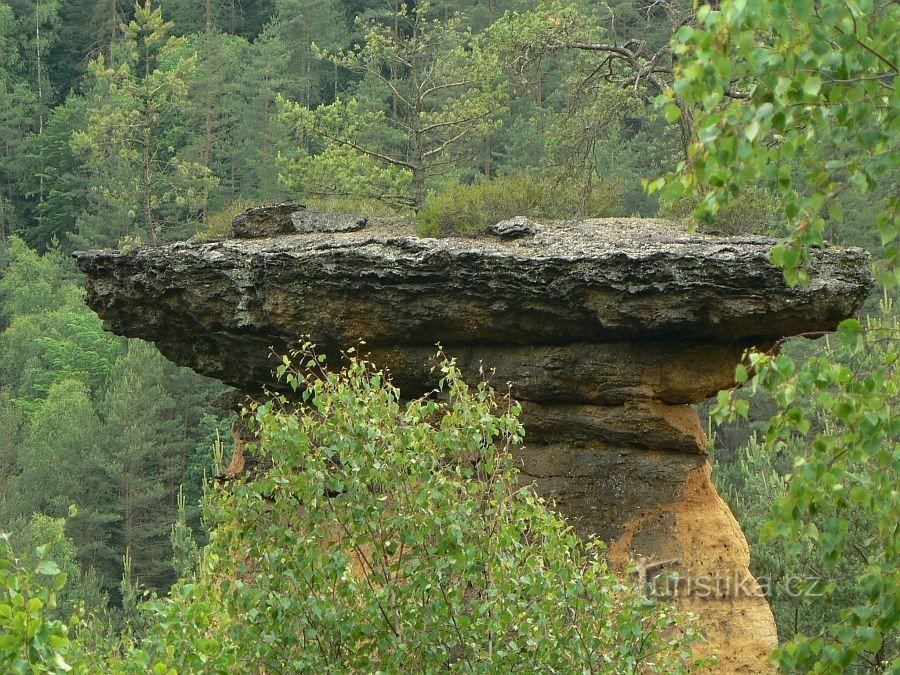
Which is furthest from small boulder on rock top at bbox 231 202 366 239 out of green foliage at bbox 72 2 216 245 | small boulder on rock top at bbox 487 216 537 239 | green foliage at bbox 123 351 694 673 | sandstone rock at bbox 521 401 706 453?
green foliage at bbox 72 2 216 245

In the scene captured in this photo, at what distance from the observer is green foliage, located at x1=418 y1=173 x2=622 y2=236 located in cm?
1251

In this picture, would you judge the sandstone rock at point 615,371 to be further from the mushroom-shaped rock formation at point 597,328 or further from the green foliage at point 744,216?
the green foliage at point 744,216

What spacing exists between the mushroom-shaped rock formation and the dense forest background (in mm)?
1649

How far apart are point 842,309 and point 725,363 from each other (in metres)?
1.18

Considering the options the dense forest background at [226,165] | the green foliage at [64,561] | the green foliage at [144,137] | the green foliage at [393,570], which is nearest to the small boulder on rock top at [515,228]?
the dense forest background at [226,165]

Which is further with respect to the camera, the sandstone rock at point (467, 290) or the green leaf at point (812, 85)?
the sandstone rock at point (467, 290)

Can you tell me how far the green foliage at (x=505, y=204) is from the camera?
41.0 ft

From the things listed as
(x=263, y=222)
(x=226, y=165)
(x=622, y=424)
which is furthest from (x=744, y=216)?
(x=226, y=165)

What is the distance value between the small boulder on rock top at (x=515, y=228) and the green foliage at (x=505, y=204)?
17.8 inches

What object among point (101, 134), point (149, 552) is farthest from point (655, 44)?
point (149, 552)

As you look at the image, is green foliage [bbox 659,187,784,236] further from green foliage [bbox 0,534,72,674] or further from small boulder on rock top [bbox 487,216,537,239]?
green foliage [bbox 0,534,72,674]

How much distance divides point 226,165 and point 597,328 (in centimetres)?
4178

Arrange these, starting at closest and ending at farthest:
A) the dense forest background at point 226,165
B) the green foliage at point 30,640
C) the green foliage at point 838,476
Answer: the green foliage at point 30,640
the green foliage at point 838,476
the dense forest background at point 226,165

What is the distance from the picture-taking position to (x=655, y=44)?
4569 centimetres
